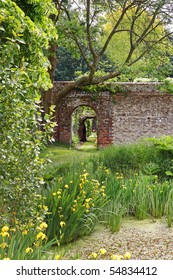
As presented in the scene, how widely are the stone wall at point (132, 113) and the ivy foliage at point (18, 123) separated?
446 inches

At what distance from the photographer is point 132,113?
15477mm

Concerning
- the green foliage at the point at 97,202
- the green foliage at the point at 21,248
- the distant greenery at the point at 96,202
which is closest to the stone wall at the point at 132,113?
the distant greenery at the point at 96,202

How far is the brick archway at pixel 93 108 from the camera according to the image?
50.9 feet

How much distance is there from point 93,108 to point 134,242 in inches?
467

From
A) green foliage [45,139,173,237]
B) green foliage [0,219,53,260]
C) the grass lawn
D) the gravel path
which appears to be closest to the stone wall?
the grass lawn

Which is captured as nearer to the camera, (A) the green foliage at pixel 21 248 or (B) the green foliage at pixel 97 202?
(A) the green foliage at pixel 21 248

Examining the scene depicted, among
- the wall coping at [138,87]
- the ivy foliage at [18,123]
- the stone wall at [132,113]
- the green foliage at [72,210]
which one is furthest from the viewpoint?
the stone wall at [132,113]

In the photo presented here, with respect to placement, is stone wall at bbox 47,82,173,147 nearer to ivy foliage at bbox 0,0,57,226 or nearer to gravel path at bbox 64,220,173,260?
gravel path at bbox 64,220,173,260

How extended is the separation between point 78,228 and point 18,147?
1.39 metres

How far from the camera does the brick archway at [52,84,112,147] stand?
15523 mm

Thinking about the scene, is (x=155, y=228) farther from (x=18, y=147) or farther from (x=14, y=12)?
(x=14, y=12)

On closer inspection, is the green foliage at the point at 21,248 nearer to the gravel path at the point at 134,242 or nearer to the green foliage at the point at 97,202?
the green foliage at the point at 97,202

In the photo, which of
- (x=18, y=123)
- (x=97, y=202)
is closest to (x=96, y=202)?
(x=97, y=202)

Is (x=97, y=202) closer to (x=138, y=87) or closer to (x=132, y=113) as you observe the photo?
(x=132, y=113)
